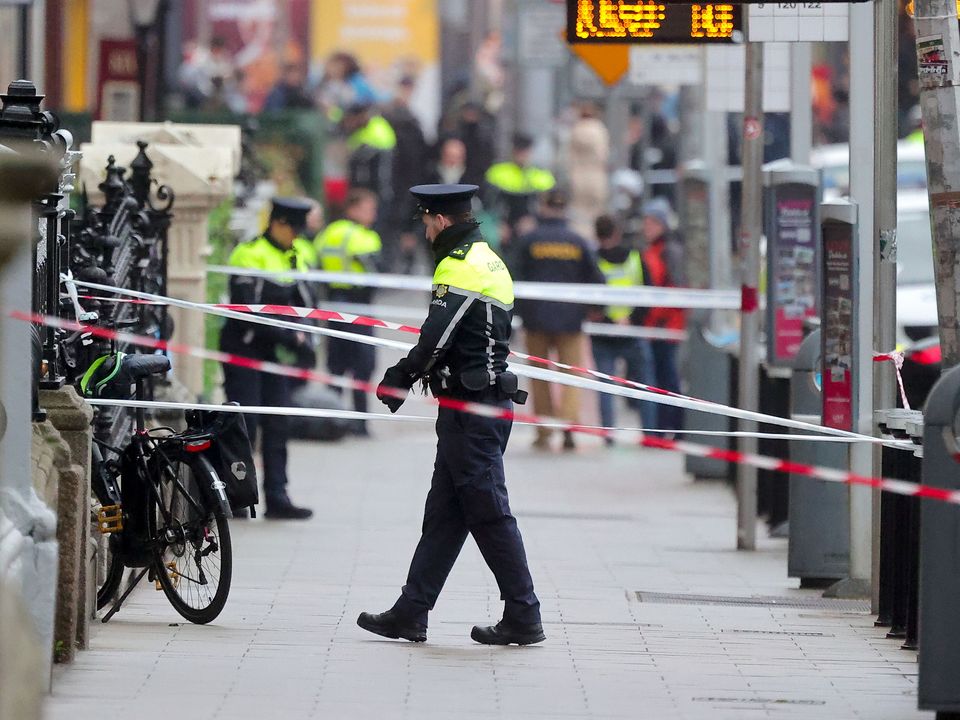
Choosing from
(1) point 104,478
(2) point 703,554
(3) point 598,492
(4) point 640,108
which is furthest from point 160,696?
(4) point 640,108

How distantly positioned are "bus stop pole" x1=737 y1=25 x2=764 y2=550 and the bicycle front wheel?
4.32 metres

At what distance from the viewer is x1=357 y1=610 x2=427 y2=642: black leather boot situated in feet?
29.5

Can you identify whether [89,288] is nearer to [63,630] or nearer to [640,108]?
[63,630]

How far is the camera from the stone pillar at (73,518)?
25.9 feet

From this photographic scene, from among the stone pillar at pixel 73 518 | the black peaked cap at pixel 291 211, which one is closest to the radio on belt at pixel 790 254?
the black peaked cap at pixel 291 211

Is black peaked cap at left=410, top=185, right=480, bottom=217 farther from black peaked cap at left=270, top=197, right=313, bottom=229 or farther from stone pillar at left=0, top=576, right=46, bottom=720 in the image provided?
black peaked cap at left=270, top=197, right=313, bottom=229

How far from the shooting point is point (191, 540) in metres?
9.16

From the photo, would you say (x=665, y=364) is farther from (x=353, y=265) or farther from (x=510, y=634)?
(x=510, y=634)

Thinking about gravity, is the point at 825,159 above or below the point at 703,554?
above

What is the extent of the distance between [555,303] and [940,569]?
1132 cm

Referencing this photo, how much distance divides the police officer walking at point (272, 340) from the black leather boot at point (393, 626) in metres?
4.22

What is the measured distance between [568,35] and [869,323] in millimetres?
2046

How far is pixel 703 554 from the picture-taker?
12.7m

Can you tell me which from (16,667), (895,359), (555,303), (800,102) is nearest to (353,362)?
(555,303)
